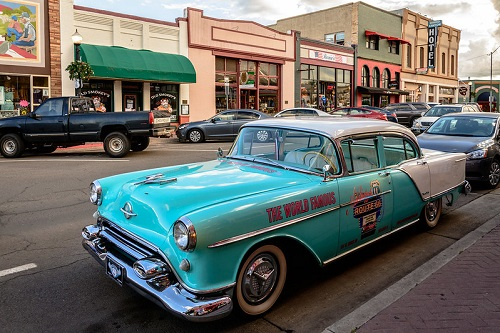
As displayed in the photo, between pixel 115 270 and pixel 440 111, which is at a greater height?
pixel 440 111

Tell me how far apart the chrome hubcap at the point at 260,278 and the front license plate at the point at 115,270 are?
0.96 metres

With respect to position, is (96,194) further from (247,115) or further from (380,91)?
(380,91)

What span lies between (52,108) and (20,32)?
7.42 m

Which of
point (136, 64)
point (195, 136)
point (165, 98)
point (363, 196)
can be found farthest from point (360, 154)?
point (165, 98)

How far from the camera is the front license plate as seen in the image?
3402 millimetres

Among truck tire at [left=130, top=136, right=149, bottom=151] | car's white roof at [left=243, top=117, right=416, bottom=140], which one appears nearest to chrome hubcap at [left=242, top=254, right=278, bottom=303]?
car's white roof at [left=243, top=117, right=416, bottom=140]

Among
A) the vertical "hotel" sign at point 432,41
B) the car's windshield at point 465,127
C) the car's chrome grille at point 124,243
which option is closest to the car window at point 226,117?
the car's windshield at point 465,127

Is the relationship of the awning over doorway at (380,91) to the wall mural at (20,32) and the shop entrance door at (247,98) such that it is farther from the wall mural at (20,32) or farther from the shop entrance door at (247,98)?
the wall mural at (20,32)

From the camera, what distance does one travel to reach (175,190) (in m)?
3.66

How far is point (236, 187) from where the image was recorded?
371 centimetres

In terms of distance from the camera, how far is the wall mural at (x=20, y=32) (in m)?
18.0

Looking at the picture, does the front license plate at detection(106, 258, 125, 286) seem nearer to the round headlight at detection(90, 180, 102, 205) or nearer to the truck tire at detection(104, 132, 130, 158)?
the round headlight at detection(90, 180, 102, 205)

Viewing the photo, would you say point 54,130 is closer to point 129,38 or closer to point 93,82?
point 93,82

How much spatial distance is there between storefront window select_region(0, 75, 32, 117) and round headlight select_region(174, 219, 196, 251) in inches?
716
